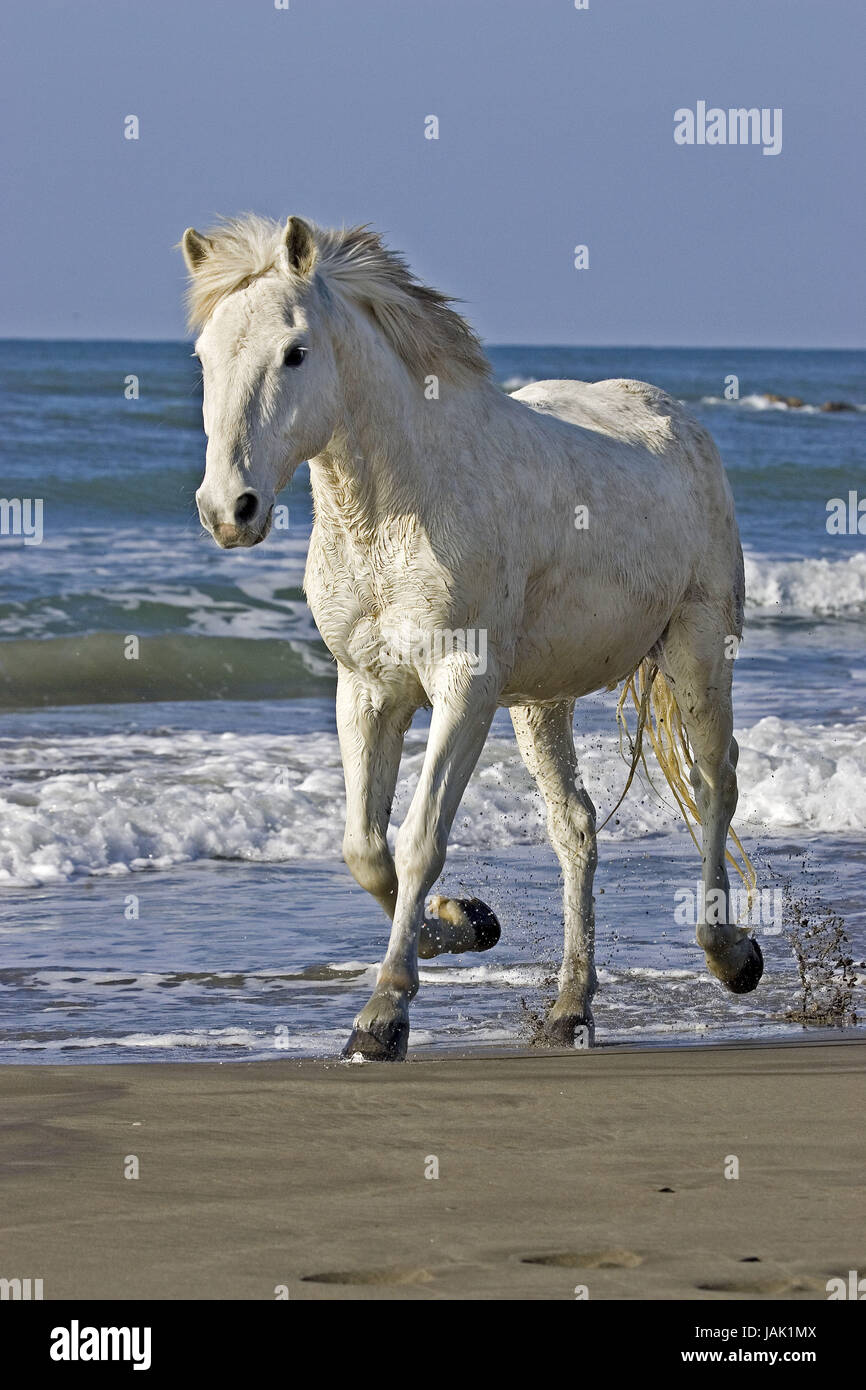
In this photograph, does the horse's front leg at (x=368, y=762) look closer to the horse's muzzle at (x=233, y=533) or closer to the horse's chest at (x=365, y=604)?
the horse's chest at (x=365, y=604)

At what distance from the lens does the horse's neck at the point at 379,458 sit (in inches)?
218

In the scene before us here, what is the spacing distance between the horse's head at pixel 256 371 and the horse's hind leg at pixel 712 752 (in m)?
2.04

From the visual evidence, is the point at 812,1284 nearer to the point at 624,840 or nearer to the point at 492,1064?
the point at 492,1064

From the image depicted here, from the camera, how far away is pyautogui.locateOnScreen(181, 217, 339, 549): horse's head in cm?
486

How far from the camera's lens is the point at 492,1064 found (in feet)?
17.9

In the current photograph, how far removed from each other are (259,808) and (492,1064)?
4.72 meters

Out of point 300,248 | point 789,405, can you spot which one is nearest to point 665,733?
point 300,248

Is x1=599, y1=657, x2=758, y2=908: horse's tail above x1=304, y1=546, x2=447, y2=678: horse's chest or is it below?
below

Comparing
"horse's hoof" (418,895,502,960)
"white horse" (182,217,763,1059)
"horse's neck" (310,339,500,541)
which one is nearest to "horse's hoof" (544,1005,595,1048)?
"white horse" (182,217,763,1059)

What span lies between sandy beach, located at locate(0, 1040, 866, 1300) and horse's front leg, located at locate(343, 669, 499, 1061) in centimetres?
16

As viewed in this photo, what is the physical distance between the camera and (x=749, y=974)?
22.3 feet

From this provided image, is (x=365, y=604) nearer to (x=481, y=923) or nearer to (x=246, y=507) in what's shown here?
(x=246, y=507)

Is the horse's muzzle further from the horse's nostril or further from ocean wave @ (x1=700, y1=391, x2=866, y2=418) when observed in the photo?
ocean wave @ (x1=700, y1=391, x2=866, y2=418)

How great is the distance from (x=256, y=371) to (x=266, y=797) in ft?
17.6
